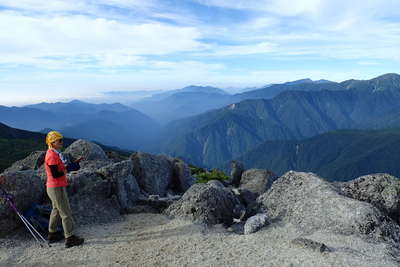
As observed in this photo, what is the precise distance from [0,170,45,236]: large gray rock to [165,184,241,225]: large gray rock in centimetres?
918

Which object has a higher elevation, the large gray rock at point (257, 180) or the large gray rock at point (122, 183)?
the large gray rock at point (122, 183)

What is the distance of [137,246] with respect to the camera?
59.8 feet

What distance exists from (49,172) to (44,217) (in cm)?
554

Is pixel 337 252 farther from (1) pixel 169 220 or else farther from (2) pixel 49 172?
(2) pixel 49 172

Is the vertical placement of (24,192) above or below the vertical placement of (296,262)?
above

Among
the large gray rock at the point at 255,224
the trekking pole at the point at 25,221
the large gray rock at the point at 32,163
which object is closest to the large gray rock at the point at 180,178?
the large gray rock at the point at 32,163

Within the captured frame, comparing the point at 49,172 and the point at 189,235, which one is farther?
the point at 189,235

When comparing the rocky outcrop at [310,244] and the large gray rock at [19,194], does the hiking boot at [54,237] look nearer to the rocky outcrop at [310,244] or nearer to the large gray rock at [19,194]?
the large gray rock at [19,194]

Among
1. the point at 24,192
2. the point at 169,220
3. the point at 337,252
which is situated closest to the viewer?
the point at 337,252

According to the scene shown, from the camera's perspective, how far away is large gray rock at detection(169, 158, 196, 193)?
134ft

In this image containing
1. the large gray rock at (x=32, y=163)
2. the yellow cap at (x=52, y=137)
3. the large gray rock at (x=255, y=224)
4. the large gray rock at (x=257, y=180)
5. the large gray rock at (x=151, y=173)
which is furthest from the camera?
the large gray rock at (x=257, y=180)

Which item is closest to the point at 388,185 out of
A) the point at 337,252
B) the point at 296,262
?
the point at 337,252

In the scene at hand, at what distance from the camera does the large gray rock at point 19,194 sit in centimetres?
1991

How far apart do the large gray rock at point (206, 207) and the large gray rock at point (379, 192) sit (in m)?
9.44
